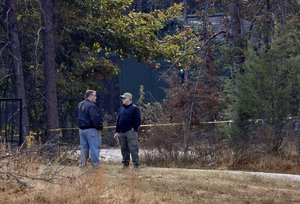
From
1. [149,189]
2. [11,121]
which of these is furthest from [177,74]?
[149,189]

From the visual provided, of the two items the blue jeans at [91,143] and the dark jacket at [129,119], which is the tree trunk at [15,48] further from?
the blue jeans at [91,143]

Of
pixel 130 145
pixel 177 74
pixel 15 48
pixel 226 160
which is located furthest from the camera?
pixel 177 74

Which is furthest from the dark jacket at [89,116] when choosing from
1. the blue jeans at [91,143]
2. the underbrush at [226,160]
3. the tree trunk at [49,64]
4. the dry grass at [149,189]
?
the tree trunk at [49,64]

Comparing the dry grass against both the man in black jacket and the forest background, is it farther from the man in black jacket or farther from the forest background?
the forest background

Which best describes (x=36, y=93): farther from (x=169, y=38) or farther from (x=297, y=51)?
(x=297, y=51)

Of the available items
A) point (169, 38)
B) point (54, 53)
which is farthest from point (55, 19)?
point (169, 38)

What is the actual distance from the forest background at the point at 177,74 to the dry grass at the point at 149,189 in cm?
431

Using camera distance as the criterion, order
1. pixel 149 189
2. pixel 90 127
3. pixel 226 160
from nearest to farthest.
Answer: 1. pixel 149 189
2. pixel 90 127
3. pixel 226 160

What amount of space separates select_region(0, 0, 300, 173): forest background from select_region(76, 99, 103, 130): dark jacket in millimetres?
4384

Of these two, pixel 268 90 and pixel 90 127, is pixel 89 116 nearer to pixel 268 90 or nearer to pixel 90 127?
pixel 90 127

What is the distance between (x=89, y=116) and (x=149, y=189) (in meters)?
3.43

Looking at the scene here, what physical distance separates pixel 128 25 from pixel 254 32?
4.28m

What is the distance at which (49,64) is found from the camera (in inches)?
927

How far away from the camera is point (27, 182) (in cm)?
1309
